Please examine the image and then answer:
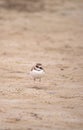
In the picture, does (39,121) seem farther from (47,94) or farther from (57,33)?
(57,33)

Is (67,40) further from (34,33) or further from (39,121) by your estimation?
(39,121)

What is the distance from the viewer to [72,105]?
1293 centimetres

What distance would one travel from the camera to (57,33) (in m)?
24.1

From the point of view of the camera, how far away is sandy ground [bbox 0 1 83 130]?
465 inches

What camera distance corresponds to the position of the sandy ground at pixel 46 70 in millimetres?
11808

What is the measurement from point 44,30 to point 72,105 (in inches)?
468

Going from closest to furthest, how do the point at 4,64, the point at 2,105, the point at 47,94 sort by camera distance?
the point at 2,105, the point at 47,94, the point at 4,64

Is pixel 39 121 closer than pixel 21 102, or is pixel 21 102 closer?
pixel 39 121

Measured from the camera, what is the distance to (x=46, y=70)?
16.7 metres

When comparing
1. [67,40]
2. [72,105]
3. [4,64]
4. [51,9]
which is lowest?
[51,9]

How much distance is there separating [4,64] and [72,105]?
194 inches

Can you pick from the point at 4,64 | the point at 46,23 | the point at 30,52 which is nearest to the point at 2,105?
the point at 4,64

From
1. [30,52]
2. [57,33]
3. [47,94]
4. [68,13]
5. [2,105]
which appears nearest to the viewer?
[2,105]

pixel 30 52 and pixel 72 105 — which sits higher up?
pixel 72 105
